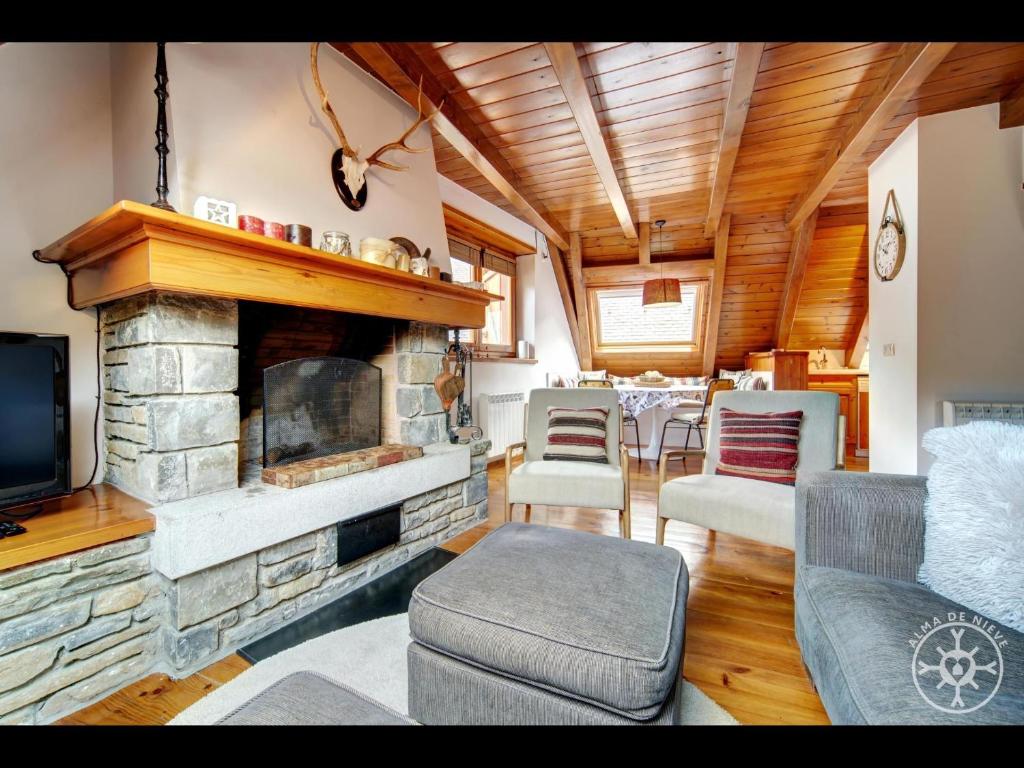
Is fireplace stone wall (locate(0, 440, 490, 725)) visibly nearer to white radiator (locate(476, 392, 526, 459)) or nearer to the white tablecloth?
white radiator (locate(476, 392, 526, 459))

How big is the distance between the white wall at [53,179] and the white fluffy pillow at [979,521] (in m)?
2.86

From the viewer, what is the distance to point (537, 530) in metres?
1.56

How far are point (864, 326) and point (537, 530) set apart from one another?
Result: 5586mm

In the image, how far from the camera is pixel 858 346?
5375 millimetres

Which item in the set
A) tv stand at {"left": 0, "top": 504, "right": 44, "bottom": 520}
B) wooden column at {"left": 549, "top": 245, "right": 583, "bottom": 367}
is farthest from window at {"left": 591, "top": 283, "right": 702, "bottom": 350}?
tv stand at {"left": 0, "top": 504, "right": 44, "bottom": 520}

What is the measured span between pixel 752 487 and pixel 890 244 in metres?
2.48

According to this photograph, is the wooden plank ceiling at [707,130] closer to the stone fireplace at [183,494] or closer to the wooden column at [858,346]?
the wooden column at [858,346]

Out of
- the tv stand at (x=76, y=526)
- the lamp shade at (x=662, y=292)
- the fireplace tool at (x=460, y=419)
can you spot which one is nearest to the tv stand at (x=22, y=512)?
the tv stand at (x=76, y=526)

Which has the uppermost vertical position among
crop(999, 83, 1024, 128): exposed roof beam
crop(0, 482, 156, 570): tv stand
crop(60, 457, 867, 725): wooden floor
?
crop(999, 83, 1024, 128): exposed roof beam

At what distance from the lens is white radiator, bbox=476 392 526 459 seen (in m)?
4.05

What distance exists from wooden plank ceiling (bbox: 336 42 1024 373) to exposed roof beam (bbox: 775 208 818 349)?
0.13 metres

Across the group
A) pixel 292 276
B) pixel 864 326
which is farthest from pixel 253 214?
pixel 864 326

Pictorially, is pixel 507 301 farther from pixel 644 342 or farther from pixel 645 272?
pixel 644 342
